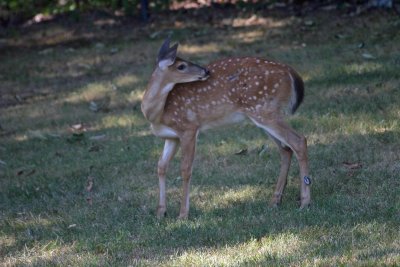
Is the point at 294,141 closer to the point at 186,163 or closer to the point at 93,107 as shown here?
the point at 186,163

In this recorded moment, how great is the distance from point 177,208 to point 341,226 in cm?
197

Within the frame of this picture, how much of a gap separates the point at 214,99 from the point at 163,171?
0.85 meters

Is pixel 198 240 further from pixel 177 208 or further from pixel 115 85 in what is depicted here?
pixel 115 85

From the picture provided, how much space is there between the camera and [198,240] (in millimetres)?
6875

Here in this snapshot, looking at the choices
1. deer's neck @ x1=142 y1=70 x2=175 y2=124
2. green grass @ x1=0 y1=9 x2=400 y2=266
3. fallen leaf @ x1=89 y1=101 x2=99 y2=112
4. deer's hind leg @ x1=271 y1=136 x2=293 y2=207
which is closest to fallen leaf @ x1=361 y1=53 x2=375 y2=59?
green grass @ x1=0 y1=9 x2=400 y2=266

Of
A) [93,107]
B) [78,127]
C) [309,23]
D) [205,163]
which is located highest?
[205,163]

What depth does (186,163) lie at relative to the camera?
7.96 metres

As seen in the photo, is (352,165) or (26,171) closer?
(352,165)

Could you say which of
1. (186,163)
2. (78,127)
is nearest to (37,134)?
(78,127)

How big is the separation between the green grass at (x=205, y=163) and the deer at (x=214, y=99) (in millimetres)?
522

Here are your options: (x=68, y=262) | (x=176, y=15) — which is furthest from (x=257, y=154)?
(x=176, y=15)

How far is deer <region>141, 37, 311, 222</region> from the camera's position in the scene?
7.92 metres

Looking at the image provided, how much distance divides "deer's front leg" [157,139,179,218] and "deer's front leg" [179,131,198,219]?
0.26m

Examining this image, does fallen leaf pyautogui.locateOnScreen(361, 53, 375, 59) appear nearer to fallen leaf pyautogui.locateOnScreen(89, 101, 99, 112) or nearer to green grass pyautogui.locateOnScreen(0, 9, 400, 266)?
green grass pyautogui.locateOnScreen(0, 9, 400, 266)
